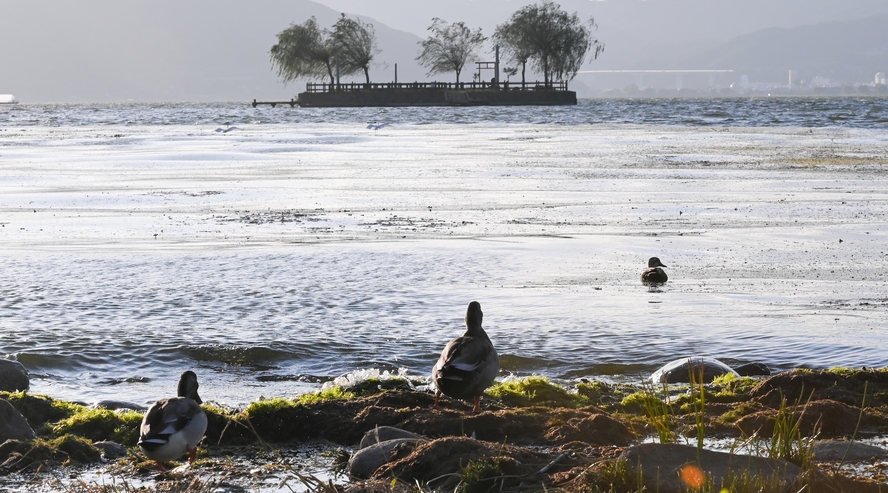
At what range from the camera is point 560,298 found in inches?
399

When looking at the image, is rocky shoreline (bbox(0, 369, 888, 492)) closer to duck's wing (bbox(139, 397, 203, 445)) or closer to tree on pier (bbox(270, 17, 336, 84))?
duck's wing (bbox(139, 397, 203, 445))

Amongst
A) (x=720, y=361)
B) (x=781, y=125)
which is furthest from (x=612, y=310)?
(x=781, y=125)

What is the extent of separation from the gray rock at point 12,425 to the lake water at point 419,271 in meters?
1.33

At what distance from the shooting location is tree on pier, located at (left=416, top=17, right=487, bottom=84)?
376 feet


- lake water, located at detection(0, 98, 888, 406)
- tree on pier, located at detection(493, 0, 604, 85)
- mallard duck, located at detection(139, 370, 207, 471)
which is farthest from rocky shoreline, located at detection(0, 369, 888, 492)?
tree on pier, located at detection(493, 0, 604, 85)

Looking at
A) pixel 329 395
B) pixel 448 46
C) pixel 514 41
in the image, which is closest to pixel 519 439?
pixel 329 395

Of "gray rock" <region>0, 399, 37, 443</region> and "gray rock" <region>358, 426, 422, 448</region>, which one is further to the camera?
"gray rock" <region>0, 399, 37, 443</region>

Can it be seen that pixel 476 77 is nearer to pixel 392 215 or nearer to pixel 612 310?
pixel 392 215

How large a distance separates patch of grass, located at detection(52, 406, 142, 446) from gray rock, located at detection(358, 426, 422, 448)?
1431 millimetres

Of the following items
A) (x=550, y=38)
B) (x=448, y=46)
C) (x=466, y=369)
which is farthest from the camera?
(x=448, y=46)

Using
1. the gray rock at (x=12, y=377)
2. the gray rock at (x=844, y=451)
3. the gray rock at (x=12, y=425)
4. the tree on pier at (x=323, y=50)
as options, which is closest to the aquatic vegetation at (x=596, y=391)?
the gray rock at (x=844, y=451)

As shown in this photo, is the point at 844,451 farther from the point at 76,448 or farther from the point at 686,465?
the point at 76,448

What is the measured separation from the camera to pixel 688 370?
7453mm

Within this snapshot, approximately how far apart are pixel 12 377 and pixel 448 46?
11087 cm
